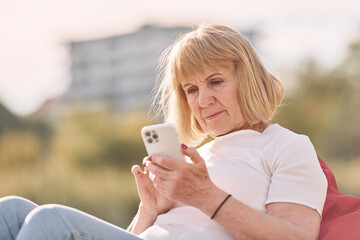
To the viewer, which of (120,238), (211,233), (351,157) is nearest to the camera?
(120,238)

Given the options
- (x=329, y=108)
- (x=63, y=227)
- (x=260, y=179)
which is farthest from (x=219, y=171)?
(x=329, y=108)

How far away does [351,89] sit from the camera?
59.9 feet

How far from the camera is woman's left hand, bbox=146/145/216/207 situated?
1.87 metres

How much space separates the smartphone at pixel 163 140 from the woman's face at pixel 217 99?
0.31 m

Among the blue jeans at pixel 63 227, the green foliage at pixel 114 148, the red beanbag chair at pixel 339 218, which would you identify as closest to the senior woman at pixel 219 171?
the blue jeans at pixel 63 227

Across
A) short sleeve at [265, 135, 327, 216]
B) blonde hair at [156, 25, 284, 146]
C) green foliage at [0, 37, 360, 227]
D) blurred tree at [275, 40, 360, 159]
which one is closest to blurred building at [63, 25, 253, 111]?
blurred tree at [275, 40, 360, 159]

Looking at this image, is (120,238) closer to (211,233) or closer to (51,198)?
(211,233)

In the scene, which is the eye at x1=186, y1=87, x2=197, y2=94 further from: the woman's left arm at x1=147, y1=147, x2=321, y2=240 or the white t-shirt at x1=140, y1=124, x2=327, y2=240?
the woman's left arm at x1=147, y1=147, x2=321, y2=240

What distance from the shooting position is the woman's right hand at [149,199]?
7.52 ft

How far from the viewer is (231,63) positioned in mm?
2287

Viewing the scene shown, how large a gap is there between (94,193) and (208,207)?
414 inches

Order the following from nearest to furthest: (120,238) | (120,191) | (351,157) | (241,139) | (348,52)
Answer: (120,238) → (241,139) → (120,191) → (351,157) → (348,52)

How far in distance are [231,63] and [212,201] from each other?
61 centimetres

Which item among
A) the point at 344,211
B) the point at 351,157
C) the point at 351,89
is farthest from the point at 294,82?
the point at 344,211
